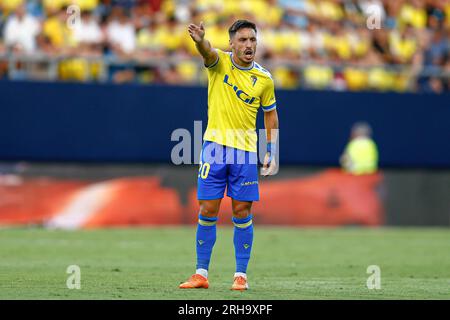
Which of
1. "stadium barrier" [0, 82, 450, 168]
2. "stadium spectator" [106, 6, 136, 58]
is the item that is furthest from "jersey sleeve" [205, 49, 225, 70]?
"stadium barrier" [0, 82, 450, 168]

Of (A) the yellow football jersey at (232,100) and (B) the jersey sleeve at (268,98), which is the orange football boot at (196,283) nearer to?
(A) the yellow football jersey at (232,100)

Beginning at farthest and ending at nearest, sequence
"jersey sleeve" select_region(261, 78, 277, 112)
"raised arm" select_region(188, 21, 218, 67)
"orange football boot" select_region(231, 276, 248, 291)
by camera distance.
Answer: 1. "jersey sleeve" select_region(261, 78, 277, 112)
2. "orange football boot" select_region(231, 276, 248, 291)
3. "raised arm" select_region(188, 21, 218, 67)

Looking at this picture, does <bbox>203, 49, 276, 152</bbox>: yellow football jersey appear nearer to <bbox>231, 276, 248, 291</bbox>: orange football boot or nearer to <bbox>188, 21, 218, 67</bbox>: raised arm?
<bbox>188, 21, 218, 67</bbox>: raised arm

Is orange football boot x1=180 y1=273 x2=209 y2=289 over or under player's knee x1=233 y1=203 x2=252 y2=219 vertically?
under

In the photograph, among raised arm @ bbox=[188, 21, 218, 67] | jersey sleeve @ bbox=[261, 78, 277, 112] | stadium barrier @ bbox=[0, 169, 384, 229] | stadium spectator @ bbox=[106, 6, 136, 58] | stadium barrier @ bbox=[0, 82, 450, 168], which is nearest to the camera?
raised arm @ bbox=[188, 21, 218, 67]

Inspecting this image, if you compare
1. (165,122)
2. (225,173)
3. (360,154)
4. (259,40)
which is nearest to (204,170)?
(225,173)

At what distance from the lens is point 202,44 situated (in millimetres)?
9602

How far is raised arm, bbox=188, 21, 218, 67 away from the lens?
945 centimetres

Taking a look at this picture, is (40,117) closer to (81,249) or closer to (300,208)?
(300,208)

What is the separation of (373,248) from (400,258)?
5.63 feet

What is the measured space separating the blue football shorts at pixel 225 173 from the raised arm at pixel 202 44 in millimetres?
830

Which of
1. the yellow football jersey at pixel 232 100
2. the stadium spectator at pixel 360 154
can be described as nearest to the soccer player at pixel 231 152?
the yellow football jersey at pixel 232 100

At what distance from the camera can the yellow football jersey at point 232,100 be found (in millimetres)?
10047
